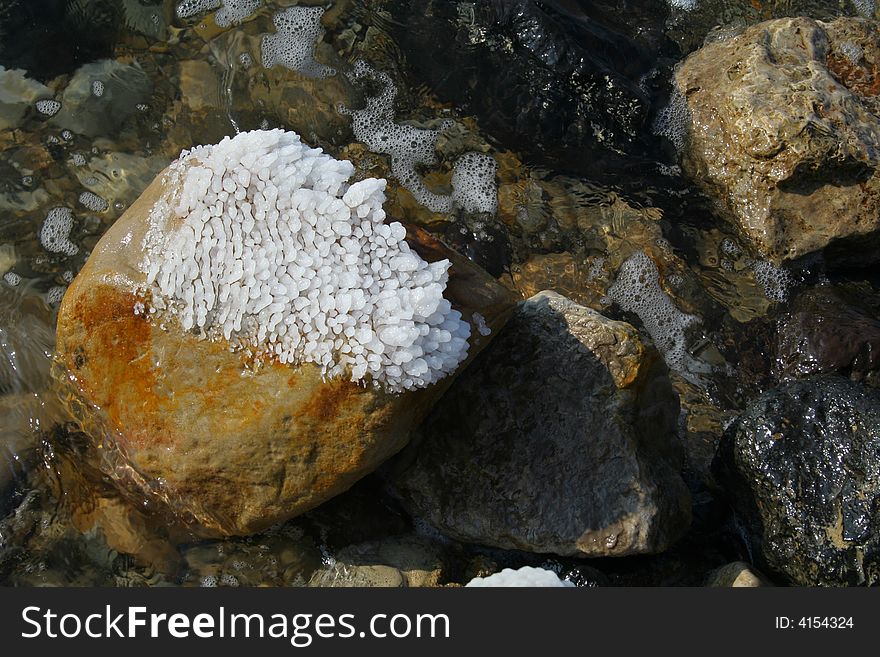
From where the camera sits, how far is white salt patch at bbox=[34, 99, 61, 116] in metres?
5.01

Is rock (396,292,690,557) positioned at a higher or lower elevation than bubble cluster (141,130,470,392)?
lower

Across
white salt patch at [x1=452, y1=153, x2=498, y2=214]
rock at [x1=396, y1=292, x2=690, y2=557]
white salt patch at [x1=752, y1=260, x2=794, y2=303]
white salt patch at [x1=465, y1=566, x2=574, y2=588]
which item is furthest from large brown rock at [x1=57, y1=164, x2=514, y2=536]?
white salt patch at [x1=752, y1=260, x2=794, y2=303]

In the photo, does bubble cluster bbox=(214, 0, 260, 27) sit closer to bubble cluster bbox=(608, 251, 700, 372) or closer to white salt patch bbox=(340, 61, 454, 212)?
white salt patch bbox=(340, 61, 454, 212)

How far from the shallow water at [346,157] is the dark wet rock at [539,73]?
0.02 m

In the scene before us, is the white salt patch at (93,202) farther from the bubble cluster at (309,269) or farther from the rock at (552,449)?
the rock at (552,449)

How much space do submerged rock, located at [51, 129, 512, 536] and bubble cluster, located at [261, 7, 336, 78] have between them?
1895mm

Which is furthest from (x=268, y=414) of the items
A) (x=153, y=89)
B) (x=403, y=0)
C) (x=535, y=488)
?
(x=403, y=0)

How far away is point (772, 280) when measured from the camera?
15.5ft

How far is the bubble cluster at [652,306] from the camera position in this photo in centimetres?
465

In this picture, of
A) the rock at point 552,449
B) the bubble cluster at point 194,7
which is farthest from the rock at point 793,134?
the bubble cluster at point 194,7

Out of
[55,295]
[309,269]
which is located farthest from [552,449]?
[55,295]

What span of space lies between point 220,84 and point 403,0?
1.21 m

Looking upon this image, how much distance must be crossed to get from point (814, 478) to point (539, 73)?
264 cm

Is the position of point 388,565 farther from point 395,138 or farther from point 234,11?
point 234,11
